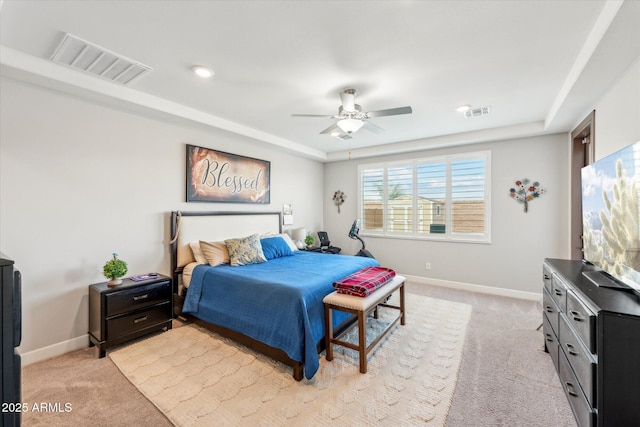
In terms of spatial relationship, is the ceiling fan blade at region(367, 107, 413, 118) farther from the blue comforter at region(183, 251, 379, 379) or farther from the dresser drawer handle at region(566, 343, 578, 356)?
the dresser drawer handle at region(566, 343, 578, 356)

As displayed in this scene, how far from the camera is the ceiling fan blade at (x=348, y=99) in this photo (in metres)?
2.91

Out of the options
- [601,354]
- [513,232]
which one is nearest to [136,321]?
[601,354]

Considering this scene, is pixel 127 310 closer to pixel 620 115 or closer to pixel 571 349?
pixel 571 349

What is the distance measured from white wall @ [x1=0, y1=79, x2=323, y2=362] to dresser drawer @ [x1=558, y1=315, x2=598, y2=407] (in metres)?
3.96

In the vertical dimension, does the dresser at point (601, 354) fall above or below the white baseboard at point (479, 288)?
above

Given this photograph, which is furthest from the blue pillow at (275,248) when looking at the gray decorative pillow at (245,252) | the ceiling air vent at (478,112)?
the ceiling air vent at (478,112)

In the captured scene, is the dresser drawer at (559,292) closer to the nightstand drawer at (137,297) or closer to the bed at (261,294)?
the bed at (261,294)

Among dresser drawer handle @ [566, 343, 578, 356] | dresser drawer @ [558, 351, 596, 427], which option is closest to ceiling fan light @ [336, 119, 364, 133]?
dresser drawer handle @ [566, 343, 578, 356]

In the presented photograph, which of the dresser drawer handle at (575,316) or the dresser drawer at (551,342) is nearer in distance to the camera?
the dresser drawer handle at (575,316)

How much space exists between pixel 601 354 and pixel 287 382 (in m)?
1.99

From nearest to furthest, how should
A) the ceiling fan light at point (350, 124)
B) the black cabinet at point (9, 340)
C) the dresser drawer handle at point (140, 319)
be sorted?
the black cabinet at point (9, 340) < the dresser drawer handle at point (140, 319) < the ceiling fan light at point (350, 124)

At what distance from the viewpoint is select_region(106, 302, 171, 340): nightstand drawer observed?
2.69 metres

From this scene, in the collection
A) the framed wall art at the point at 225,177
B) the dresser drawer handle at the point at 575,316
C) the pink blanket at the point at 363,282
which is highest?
the framed wall art at the point at 225,177

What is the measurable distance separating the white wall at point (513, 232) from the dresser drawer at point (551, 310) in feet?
6.29
